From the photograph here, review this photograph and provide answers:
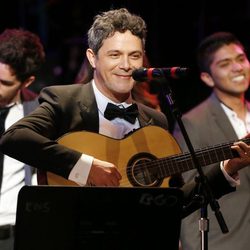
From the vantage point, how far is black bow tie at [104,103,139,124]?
390 cm

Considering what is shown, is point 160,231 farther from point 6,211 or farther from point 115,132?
point 6,211

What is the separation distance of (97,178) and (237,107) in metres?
1.91

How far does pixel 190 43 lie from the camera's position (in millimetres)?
7238

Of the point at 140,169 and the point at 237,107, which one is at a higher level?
the point at 237,107

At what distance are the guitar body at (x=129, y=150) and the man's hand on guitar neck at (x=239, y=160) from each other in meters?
0.32

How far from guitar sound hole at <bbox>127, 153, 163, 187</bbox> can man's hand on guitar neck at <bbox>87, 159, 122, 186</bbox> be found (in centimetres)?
20

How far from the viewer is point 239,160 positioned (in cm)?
385

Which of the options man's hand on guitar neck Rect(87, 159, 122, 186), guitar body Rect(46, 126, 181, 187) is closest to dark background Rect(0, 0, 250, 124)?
guitar body Rect(46, 126, 181, 187)

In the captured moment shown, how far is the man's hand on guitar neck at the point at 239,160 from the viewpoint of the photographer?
12.5ft

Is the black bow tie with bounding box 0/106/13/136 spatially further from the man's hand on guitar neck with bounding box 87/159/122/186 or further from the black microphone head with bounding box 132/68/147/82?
the black microphone head with bounding box 132/68/147/82

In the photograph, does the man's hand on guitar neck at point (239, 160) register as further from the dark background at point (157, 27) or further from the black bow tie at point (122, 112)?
the dark background at point (157, 27)

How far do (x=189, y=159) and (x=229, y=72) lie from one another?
157cm

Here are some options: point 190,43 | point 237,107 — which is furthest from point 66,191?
point 190,43

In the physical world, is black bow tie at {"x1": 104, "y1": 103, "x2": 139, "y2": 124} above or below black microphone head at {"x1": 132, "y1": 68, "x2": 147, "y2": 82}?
below
